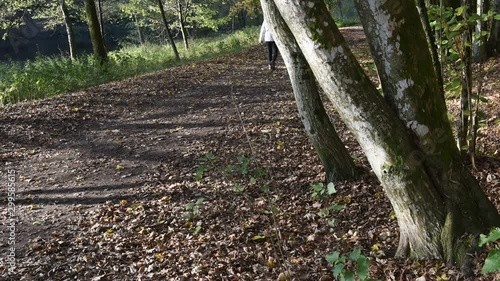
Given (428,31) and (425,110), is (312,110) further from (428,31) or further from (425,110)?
(425,110)

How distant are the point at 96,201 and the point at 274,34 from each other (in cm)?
305

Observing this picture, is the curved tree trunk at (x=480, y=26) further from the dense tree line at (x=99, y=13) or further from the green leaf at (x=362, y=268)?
the dense tree line at (x=99, y=13)

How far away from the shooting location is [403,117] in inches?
115

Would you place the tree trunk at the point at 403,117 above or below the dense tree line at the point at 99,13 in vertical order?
below

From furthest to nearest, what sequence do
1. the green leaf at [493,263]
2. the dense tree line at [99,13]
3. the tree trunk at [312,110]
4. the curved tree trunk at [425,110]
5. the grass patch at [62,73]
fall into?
the dense tree line at [99,13] < the grass patch at [62,73] < the tree trunk at [312,110] < the curved tree trunk at [425,110] < the green leaf at [493,263]

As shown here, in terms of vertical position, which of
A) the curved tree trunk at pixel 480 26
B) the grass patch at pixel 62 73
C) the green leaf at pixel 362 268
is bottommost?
the green leaf at pixel 362 268

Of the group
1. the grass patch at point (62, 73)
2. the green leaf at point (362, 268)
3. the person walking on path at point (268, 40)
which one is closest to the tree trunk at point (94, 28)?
the grass patch at point (62, 73)

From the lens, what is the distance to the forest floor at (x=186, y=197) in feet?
12.7

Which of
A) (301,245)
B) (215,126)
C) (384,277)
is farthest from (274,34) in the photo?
(215,126)

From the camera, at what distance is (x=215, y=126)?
820cm

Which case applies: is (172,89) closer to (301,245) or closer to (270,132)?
(270,132)

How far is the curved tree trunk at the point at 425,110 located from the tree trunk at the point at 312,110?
5.19 feet

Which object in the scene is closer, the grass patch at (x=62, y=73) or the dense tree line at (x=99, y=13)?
the grass patch at (x=62, y=73)

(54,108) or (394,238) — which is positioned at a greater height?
(54,108)
